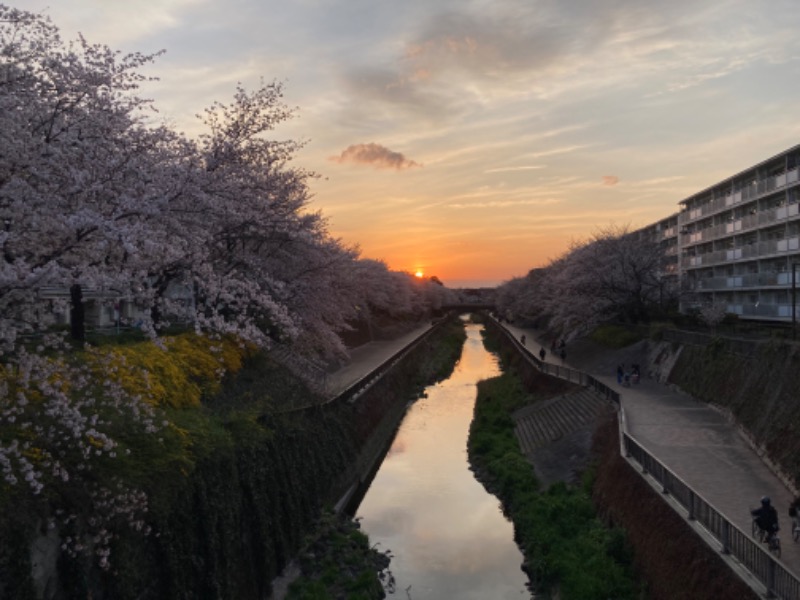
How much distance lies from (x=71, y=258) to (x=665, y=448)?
605 inches

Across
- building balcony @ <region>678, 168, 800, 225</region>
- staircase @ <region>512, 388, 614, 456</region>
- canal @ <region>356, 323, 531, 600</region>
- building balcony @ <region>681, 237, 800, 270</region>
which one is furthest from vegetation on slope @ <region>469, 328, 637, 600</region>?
building balcony @ <region>678, 168, 800, 225</region>

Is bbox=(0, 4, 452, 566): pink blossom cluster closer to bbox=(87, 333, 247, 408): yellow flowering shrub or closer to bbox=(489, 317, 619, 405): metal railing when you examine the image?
bbox=(87, 333, 247, 408): yellow flowering shrub

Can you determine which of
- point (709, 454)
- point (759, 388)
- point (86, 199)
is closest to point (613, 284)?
point (759, 388)

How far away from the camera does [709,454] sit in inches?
700

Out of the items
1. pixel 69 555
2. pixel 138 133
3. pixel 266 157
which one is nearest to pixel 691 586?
pixel 69 555

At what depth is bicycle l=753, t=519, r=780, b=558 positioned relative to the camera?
10867 mm

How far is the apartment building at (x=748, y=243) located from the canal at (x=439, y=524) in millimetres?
18177

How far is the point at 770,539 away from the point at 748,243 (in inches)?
1556

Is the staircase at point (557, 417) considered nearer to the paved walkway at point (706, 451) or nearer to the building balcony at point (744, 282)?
the paved walkway at point (706, 451)

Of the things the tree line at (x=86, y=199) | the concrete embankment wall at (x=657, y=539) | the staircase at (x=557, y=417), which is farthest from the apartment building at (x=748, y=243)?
the tree line at (x=86, y=199)

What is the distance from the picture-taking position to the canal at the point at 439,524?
16266mm

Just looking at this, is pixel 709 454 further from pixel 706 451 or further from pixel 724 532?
pixel 724 532

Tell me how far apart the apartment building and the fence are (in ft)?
67.5

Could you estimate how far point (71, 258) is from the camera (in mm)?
9008
